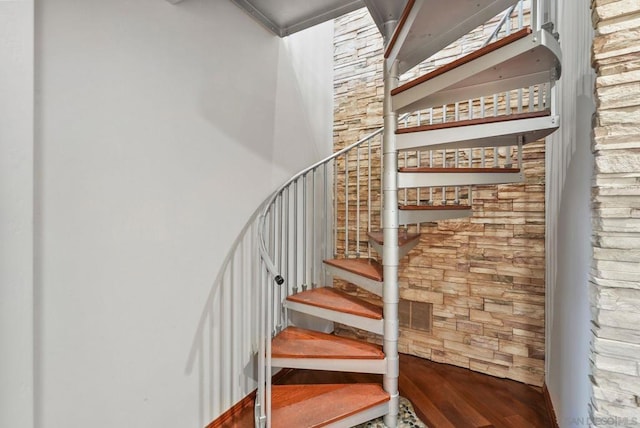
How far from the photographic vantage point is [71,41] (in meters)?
1.18

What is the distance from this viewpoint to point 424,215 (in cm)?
200

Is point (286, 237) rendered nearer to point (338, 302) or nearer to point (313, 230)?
point (313, 230)

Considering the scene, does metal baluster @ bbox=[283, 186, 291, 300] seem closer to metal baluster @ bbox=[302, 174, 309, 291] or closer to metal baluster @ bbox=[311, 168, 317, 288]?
metal baluster @ bbox=[302, 174, 309, 291]

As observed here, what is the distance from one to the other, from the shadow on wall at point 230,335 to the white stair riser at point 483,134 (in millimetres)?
1194

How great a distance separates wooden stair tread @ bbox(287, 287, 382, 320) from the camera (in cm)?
195

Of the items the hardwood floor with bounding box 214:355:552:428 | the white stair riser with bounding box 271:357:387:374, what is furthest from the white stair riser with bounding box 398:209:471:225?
the hardwood floor with bounding box 214:355:552:428

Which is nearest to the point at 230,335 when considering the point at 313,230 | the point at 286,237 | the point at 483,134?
the point at 286,237

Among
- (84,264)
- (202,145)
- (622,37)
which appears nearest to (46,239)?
(84,264)

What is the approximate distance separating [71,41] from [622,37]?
195cm

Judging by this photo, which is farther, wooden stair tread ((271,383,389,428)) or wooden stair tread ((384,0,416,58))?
wooden stair tread ((271,383,389,428))

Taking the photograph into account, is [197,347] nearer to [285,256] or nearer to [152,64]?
[285,256]

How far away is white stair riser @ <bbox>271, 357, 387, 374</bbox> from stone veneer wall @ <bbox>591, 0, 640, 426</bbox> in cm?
107

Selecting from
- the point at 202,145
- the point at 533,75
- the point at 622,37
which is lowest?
the point at 202,145

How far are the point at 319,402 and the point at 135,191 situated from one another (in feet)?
5.14
